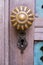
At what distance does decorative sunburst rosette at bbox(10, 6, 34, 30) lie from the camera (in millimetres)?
1136

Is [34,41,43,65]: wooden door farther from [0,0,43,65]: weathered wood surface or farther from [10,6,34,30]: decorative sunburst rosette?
[10,6,34,30]: decorative sunburst rosette

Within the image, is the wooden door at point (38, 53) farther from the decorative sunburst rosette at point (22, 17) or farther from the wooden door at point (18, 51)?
the decorative sunburst rosette at point (22, 17)

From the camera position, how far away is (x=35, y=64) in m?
1.27

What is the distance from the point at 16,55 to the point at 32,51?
99 millimetres

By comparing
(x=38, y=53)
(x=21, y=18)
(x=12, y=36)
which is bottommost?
(x=38, y=53)

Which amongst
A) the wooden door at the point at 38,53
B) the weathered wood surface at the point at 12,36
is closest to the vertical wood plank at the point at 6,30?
the weathered wood surface at the point at 12,36

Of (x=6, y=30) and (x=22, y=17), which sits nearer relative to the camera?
(x=22, y=17)

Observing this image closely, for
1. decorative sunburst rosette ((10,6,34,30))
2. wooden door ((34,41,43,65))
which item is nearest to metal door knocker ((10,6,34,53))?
decorative sunburst rosette ((10,6,34,30))

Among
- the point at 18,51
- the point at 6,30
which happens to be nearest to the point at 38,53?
the point at 18,51

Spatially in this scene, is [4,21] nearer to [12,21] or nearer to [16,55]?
[12,21]

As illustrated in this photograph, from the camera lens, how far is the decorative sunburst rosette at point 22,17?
3.73 feet

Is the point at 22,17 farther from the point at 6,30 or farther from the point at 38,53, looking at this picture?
the point at 38,53

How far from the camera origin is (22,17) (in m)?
1.12

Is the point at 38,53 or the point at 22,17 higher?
the point at 22,17
